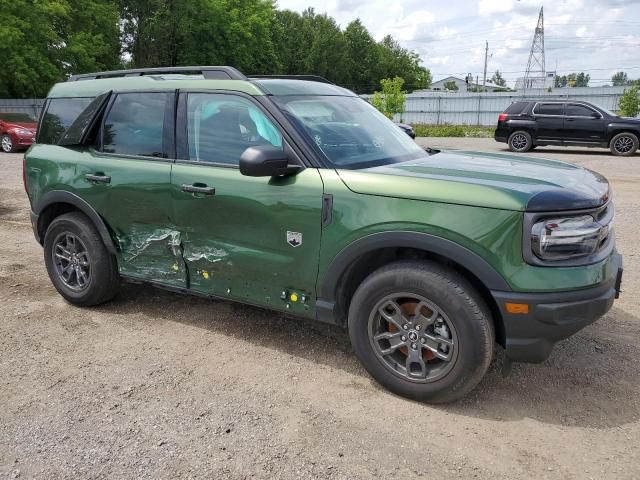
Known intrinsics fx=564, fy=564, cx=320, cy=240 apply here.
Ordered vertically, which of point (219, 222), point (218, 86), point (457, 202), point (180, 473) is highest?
point (218, 86)

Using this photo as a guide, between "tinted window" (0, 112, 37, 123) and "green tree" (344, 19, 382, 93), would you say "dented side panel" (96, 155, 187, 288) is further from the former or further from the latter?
"green tree" (344, 19, 382, 93)

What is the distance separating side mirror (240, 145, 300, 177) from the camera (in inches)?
129

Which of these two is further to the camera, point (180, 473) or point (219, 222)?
point (219, 222)

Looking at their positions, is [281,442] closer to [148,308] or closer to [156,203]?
[156,203]

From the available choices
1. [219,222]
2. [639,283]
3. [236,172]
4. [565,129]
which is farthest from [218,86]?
[565,129]

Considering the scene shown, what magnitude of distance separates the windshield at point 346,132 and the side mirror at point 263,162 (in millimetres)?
289

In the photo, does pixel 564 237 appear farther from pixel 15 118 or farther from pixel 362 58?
pixel 362 58

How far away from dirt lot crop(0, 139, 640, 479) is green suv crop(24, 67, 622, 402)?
0.32 meters

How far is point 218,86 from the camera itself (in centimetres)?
385

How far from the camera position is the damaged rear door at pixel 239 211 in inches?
135

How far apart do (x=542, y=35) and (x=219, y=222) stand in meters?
110

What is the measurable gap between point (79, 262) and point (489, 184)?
3394mm

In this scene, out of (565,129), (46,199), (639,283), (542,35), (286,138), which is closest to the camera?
(286,138)

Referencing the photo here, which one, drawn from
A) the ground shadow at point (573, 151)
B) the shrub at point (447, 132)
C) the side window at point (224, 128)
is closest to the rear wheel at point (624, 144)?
the ground shadow at point (573, 151)
